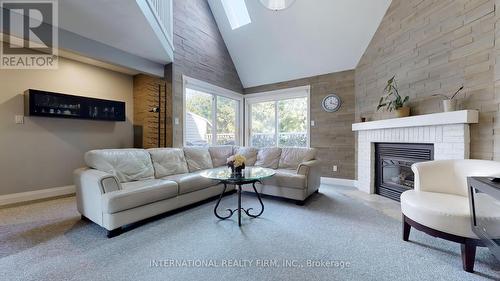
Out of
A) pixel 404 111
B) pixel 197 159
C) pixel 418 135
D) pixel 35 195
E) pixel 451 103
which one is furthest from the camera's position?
pixel 197 159

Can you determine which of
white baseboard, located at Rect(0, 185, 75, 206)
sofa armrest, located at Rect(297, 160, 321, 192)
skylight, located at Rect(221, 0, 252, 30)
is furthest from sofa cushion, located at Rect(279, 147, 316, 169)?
white baseboard, located at Rect(0, 185, 75, 206)

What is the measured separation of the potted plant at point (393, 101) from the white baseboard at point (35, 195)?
5.73m

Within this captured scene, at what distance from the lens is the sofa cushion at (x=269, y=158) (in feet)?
12.9

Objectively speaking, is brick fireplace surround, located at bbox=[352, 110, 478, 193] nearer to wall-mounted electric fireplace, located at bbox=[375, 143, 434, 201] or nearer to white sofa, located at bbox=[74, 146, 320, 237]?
wall-mounted electric fireplace, located at bbox=[375, 143, 434, 201]

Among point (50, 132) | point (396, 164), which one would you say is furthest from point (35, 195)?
point (396, 164)

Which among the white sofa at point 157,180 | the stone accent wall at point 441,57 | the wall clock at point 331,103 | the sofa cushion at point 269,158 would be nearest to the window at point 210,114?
the white sofa at point 157,180

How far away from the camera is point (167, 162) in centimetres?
330

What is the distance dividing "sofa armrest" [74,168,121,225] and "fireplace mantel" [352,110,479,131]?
3.84 m

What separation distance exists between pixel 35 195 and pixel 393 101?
6101 millimetres

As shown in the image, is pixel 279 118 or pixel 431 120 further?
pixel 279 118

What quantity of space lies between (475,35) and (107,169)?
15.0 feet

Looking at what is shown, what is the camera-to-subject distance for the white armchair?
155 centimetres

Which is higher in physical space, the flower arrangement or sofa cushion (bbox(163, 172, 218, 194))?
the flower arrangement

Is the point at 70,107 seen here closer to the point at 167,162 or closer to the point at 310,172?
the point at 167,162
